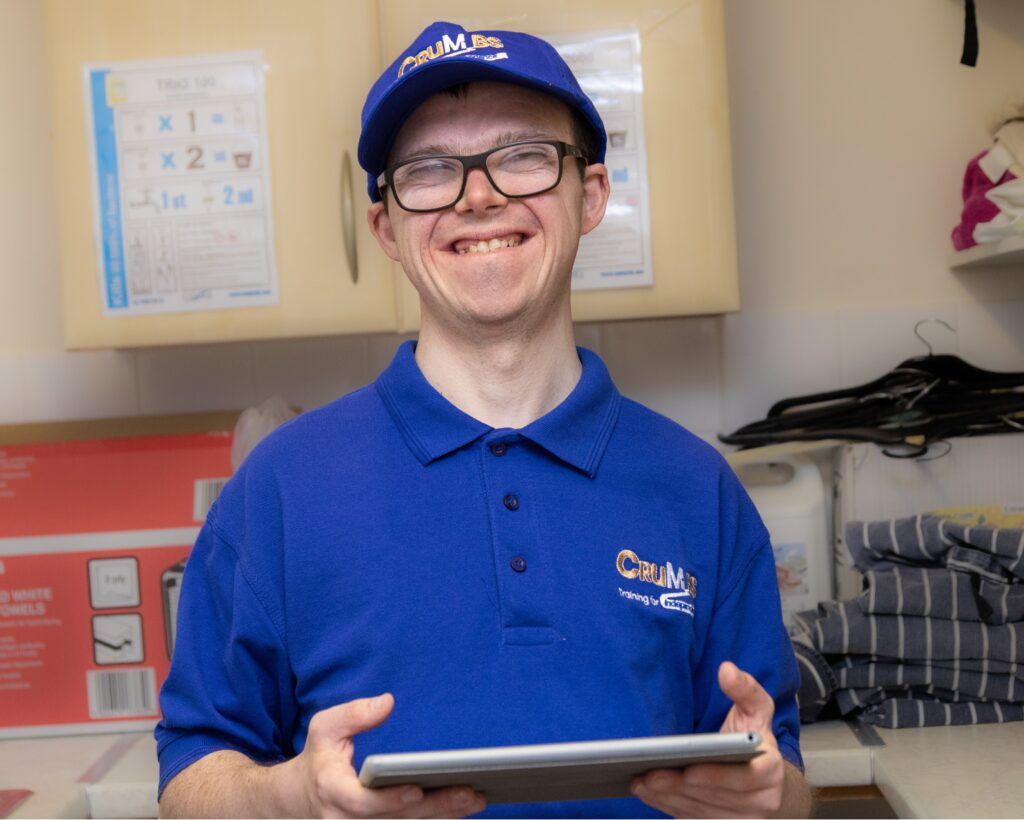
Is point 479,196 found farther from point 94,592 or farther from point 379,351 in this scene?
point 94,592

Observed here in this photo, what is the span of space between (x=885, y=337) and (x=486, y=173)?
108 cm

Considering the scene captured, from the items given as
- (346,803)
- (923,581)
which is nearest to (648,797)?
(346,803)

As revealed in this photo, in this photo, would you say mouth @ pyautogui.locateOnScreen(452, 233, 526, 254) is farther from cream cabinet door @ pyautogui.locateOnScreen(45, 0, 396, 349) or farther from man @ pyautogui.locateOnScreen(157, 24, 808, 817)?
cream cabinet door @ pyautogui.locateOnScreen(45, 0, 396, 349)

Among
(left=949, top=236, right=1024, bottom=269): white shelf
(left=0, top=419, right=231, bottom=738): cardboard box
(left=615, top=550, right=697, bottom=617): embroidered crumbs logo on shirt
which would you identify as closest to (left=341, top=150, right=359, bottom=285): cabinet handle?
(left=0, top=419, right=231, bottom=738): cardboard box

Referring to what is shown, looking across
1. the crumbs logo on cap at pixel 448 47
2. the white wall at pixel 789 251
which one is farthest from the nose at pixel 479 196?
the white wall at pixel 789 251

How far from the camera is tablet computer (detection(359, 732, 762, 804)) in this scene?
72 cm

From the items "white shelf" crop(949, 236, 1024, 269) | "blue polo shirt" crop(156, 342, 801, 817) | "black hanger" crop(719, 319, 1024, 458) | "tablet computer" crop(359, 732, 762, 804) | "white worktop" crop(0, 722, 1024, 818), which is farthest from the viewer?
"black hanger" crop(719, 319, 1024, 458)

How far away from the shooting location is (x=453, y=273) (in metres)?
1.10

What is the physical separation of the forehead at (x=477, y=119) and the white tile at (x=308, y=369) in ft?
3.00

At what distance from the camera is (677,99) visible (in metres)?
1.67

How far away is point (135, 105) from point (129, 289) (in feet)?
0.83

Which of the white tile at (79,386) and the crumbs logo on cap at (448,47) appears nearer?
the crumbs logo on cap at (448,47)

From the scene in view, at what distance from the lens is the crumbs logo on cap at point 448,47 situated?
1084 millimetres

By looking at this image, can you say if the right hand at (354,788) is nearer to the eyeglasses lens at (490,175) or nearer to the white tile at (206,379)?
the eyeglasses lens at (490,175)
